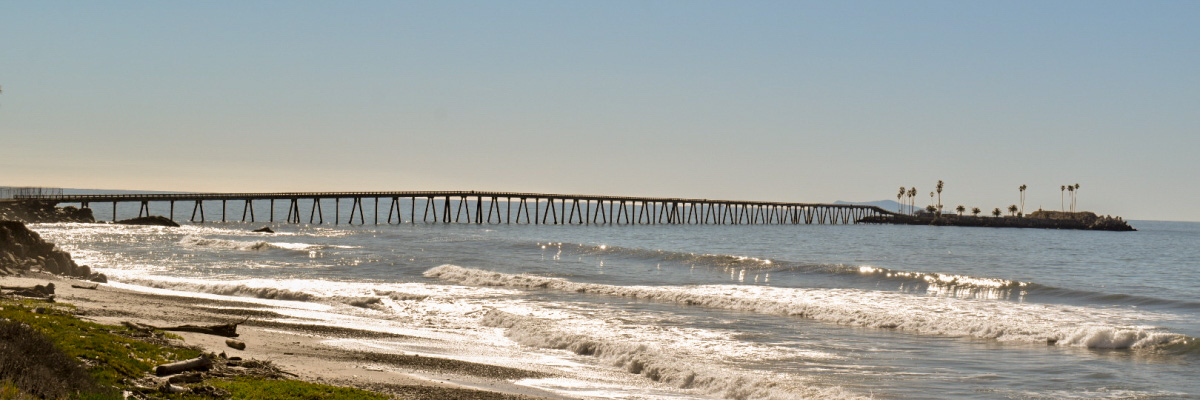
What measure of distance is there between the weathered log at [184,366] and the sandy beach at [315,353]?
114 centimetres

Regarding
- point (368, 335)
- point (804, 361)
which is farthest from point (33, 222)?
point (804, 361)

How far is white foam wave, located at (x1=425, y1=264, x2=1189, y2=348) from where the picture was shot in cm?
1830

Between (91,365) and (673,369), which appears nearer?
(91,365)

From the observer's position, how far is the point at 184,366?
32.8 feet

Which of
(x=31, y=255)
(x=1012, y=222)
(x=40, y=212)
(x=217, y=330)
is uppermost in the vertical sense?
(x=1012, y=222)

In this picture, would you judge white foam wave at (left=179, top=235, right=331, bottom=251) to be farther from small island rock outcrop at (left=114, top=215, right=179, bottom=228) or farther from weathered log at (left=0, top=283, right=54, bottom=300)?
weathered log at (left=0, top=283, right=54, bottom=300)

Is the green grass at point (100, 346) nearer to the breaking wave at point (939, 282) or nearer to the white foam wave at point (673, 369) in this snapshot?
the white foam wave at point (673, 369)

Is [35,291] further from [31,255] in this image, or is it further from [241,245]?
[241,245]

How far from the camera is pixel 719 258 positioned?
136 ft

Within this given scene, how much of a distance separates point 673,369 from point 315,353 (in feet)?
17.4

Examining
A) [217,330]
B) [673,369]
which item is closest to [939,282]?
[673,369]

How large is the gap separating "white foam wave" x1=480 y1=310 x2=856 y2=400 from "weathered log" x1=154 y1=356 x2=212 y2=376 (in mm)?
6045

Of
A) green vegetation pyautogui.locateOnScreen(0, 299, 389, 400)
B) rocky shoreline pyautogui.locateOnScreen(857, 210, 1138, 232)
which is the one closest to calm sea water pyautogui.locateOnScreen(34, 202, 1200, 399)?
green vegetation pyautogui.locateOnScreen(0, 299, 389, 400)

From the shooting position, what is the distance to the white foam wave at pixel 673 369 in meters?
12.4
